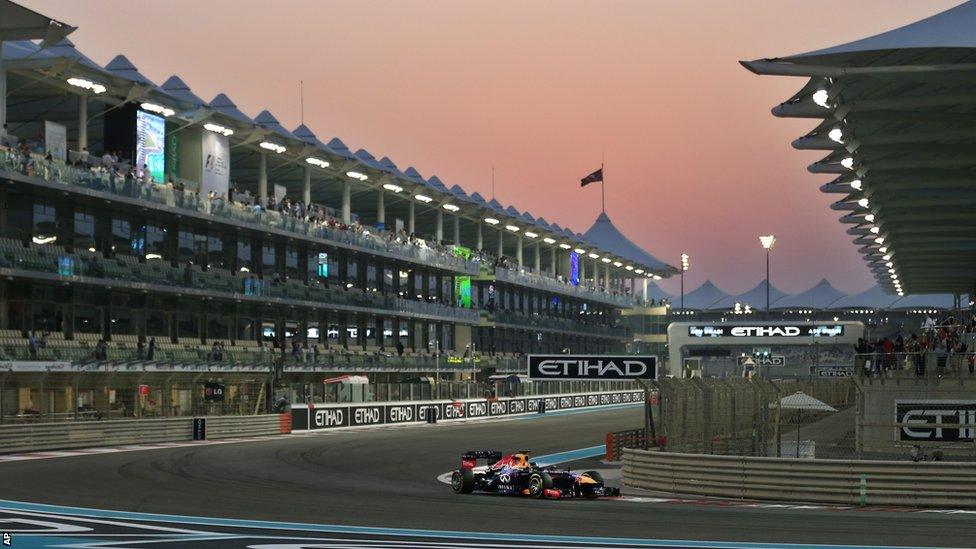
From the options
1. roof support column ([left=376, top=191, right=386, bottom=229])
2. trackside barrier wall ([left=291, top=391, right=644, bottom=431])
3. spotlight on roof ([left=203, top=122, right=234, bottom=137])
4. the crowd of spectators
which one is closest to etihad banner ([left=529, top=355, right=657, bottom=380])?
the crowd of spectators

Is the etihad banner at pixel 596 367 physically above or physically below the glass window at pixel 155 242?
below

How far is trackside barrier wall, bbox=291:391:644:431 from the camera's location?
183 feet

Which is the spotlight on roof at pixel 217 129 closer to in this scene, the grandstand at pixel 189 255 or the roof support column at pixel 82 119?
the grandstand at pixel 189 255

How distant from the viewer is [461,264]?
9269 cm

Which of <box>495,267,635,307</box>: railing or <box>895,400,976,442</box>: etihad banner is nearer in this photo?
<box>895,400,976,442</box>: etihad banner

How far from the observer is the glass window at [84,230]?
2078 inches

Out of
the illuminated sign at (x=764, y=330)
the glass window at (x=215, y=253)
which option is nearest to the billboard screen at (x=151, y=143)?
the glass window at (x=215, y=253)

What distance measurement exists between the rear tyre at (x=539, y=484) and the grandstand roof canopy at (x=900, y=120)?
9218 mm

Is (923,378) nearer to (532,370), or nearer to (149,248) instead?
(532,370)

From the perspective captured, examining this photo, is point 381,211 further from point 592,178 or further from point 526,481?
point 526,481

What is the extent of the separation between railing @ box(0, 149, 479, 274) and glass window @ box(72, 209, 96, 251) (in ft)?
6.23

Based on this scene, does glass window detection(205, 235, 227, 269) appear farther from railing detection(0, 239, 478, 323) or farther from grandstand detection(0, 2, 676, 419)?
railing detection(0, 239, 478, 323)

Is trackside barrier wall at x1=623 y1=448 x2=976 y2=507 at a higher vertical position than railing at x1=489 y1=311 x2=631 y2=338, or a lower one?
lower

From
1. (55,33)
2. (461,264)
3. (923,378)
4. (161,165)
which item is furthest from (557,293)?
(923,378)
